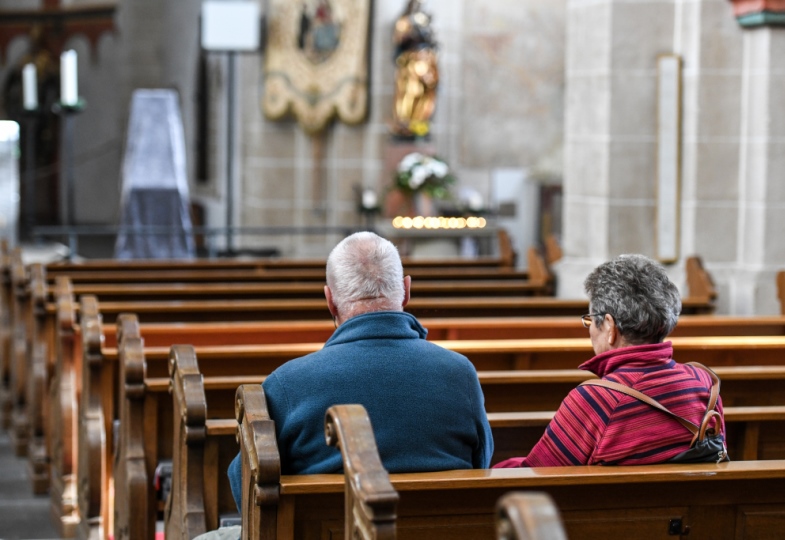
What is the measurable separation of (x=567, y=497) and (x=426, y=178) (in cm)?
847

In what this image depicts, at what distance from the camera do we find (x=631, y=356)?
2.34 meters

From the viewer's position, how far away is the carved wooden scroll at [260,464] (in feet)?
6.84

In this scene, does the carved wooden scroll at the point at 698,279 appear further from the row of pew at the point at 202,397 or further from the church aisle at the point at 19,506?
the church aisle at the point at 19,506

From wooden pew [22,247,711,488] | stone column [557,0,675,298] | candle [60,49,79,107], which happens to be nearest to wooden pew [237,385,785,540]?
wooden pew [22,247,711,488]

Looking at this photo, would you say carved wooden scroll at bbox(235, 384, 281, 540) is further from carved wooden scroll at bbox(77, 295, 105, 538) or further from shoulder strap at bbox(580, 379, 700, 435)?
carved wooden scroll at bbox(77, 295, 105, 538)

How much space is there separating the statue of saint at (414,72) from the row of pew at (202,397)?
5.94 meters

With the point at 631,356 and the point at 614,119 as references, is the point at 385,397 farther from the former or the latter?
the point at 614,119

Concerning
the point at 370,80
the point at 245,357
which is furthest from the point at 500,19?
the point at 245,357

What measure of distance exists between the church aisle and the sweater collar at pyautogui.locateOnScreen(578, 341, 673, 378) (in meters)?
2.63

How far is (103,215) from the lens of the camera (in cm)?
1644

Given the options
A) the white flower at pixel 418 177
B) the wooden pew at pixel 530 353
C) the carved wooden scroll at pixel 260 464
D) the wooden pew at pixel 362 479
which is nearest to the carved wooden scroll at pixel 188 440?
the carved wooden scroll at pixel 260 464

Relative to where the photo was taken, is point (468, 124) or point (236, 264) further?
point (468, 124)

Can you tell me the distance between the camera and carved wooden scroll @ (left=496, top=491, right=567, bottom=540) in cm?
120

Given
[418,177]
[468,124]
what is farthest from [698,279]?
[468,124]
